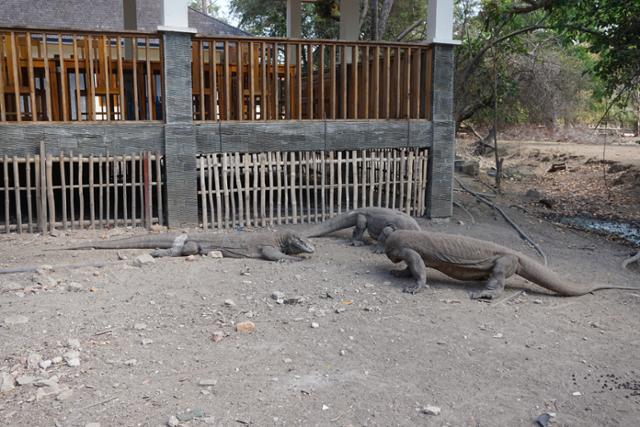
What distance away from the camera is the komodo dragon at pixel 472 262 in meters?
6.78

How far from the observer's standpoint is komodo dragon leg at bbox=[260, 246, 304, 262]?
25.3ft

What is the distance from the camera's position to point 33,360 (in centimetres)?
448

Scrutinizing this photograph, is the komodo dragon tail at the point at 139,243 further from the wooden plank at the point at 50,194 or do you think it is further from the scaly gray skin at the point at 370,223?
the scaly gray skin at the point at 370,223

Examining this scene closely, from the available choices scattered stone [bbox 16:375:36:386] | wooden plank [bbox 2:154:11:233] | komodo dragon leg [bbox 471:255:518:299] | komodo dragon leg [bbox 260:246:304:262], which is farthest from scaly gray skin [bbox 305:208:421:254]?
scattered stone [bbox 16:375:36:386]

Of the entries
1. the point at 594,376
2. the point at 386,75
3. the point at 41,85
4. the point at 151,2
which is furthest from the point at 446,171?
the point at 151,2

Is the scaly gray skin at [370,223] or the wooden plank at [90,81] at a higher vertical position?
the wooden plank at [90,81]

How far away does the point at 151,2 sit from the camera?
52.4 ft

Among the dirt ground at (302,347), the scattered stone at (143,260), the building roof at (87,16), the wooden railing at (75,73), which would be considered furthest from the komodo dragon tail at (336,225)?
the building roof at (87,16)

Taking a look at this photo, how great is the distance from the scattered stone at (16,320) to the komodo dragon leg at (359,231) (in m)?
4.71

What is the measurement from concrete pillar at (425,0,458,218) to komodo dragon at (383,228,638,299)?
3.77 metres

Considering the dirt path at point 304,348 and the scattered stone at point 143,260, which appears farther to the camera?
the scattered stone at point 143,260

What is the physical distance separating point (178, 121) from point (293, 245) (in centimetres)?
273

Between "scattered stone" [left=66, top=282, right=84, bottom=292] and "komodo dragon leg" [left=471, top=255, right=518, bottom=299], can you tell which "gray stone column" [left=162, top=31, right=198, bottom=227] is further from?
"komodo dragon leg" [left=471, top=255, right=518, bottom=299]

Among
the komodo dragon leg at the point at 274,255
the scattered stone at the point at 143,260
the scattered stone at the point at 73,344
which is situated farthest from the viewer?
the komodo dragon leg at the point at 274,255
